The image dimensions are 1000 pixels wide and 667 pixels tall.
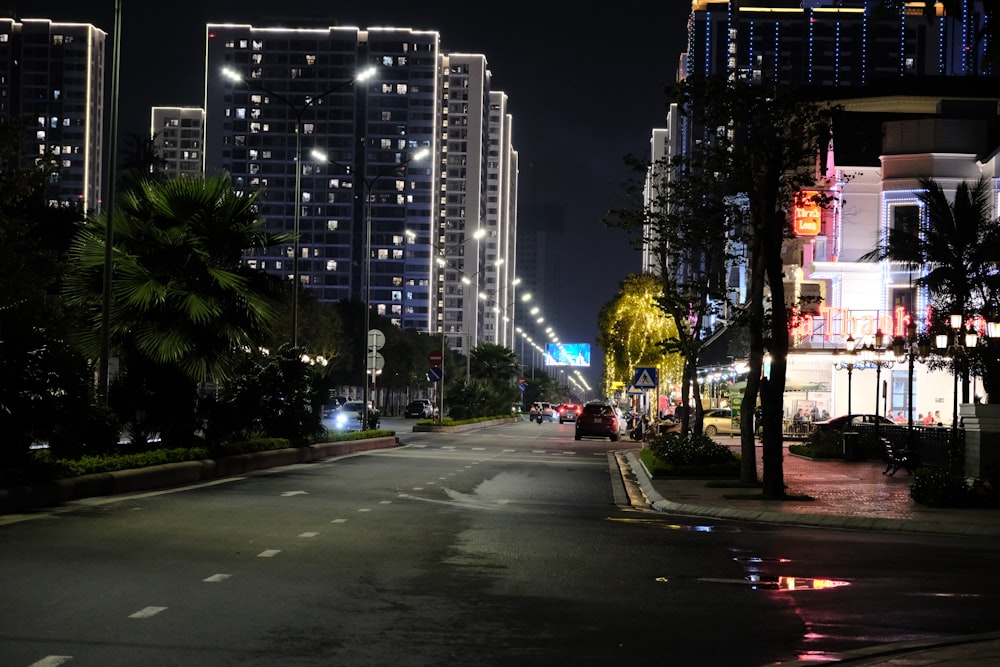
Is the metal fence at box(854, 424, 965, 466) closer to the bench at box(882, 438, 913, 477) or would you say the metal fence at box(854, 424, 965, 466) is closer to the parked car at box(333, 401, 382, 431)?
the bench at box(882, 438, 913, 477)

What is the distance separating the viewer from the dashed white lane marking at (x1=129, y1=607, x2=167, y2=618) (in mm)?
8827

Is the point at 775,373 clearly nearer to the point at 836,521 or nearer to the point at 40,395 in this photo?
the point at 836,521

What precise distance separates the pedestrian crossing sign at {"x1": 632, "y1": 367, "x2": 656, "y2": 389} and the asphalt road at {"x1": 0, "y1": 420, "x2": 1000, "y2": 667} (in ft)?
86.7

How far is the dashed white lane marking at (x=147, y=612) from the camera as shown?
8827 mm

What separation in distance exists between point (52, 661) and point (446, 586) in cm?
410

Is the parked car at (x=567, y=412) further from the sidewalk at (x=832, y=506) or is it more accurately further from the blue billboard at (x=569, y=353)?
the sidewalk at (x=832, y=506)

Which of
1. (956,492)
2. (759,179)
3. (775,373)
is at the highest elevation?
(759,179)

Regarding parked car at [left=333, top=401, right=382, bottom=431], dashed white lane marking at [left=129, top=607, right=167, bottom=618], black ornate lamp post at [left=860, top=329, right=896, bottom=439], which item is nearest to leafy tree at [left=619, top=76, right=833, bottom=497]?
black ornate lamp post at [left=860, top=329, right=896, bottom=439]

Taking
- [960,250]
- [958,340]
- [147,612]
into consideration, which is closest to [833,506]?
[958,340]

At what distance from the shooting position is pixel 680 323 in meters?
36.0

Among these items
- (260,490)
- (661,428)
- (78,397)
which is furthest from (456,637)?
(661,428)

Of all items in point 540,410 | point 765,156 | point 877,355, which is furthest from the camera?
point 540,410

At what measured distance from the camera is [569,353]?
147250mm

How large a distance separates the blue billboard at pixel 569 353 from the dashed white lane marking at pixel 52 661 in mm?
138258
